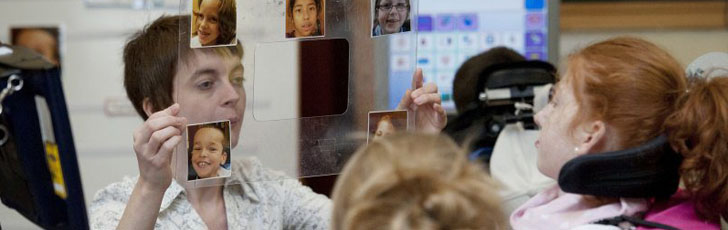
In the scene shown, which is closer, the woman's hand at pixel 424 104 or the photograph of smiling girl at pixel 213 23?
the photograph of smiling girl at pixel 213 23

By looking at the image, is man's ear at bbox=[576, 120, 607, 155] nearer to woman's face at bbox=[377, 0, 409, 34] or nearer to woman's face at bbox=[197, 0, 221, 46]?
woman's face at bbox=[377, 0, 409, 34]

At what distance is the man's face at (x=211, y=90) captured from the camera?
1.87m

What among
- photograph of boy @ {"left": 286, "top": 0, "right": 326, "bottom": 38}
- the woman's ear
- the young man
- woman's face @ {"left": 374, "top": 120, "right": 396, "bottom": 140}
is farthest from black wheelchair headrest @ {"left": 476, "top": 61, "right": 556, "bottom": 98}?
the woman's ear

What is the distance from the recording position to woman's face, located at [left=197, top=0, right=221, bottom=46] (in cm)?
182

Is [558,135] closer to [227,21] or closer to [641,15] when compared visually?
[227,21]

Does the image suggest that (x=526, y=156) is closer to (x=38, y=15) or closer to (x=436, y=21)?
(x=436, y=21)

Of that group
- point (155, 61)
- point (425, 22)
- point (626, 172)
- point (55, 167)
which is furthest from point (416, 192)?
point (425, 22)

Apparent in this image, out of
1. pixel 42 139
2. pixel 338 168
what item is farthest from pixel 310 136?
pixel 42 139

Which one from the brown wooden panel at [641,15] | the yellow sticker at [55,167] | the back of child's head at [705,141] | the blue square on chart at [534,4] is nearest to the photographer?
the yellow sticker at [55,167]

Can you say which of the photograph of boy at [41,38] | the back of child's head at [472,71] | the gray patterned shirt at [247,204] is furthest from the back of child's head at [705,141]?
the photograph of boy at [41,38]

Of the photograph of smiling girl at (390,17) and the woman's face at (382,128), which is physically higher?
the photograph of smiling girl at (390,17)

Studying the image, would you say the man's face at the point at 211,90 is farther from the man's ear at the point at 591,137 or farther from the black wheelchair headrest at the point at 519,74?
the black wheelchair headrest at the point at 519,74

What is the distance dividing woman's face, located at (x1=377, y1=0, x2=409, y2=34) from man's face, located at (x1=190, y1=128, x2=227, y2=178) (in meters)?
0.38

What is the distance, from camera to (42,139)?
1362mm
